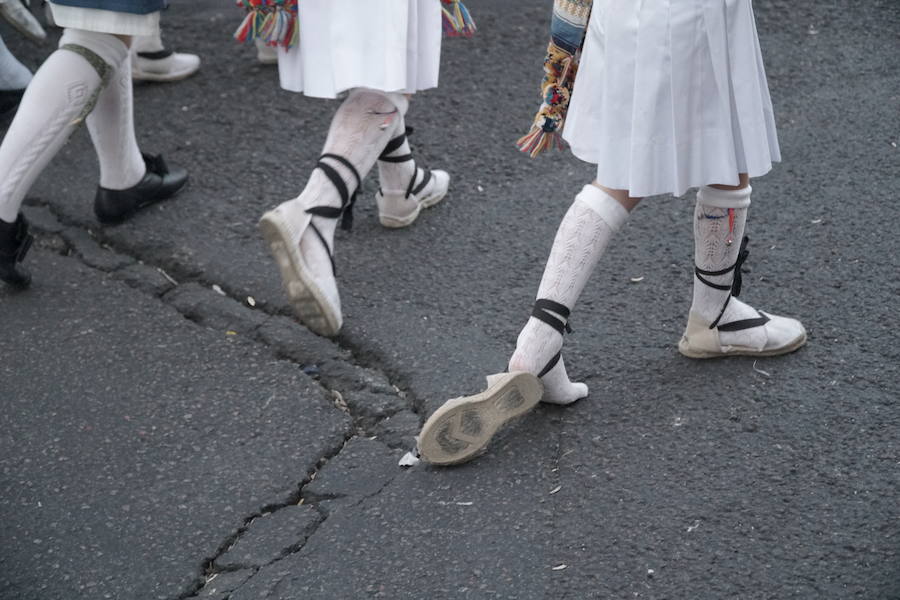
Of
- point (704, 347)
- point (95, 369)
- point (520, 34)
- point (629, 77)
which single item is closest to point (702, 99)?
point (629, 77)

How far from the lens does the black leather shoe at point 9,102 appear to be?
3998mm

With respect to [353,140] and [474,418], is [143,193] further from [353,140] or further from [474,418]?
[474,418]

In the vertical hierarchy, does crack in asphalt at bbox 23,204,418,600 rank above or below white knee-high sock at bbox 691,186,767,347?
below

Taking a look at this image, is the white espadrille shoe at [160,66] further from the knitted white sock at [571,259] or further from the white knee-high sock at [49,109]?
the knitted white sock at [571,259]

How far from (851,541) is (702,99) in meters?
Result: 0.95

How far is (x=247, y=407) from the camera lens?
263 centimetres

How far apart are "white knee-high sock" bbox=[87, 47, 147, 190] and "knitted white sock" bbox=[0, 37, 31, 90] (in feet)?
3.15

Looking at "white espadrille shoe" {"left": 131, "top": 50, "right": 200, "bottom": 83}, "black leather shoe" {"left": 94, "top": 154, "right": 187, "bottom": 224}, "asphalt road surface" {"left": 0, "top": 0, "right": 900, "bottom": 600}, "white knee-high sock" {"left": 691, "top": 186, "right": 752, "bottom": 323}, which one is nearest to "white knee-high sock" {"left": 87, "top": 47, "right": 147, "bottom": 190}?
"black leather shoe" {"left": 94, "top": 154, "right": 187, "bottom": 224}

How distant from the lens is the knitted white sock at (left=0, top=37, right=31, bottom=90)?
3.98m

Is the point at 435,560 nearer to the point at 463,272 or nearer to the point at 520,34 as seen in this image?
the point at 463,272

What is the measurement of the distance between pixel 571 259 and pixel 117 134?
164 cm

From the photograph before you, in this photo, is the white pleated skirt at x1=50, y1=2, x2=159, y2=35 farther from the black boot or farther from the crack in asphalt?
the crack in asphalt

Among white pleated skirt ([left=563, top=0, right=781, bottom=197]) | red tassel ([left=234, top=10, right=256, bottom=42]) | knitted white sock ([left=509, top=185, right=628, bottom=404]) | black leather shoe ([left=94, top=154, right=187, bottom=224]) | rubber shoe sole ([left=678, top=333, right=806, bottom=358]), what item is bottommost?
black leather shoe ([left=94, top=154, right=187, bottom=224])

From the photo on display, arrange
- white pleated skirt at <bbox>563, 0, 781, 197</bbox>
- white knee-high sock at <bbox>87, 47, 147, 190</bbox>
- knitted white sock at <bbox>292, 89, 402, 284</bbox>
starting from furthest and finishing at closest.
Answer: white knee-high sock at <bbox>87, 47, 147, 190</bbox>
knitted white sock at <bbox>292, 89, 402, 284</bbox>
white pleated skirt at <bbox>563, 0, 781, 197</bbox>
